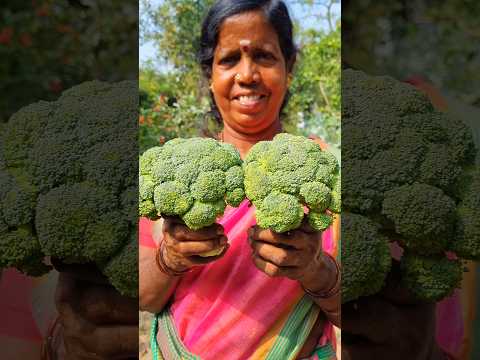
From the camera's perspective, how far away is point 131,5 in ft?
5.74

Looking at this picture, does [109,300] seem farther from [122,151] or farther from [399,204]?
[399,204]

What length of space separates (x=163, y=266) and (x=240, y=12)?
629 millimetres

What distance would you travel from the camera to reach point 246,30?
1.63 meters

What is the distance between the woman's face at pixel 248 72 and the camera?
1.63m

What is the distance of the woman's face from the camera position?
163 centimetres

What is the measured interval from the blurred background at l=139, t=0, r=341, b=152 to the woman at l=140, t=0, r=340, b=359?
19.9 inches

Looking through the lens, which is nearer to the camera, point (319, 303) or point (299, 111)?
point (319, 303)

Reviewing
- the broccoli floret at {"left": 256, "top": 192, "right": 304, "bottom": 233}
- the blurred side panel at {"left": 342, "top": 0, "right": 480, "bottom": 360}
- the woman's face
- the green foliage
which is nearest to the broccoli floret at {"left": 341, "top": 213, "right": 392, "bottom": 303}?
the blurred side panel at {"left": 342, "top": 0, "right": 480, "bottom": 360}

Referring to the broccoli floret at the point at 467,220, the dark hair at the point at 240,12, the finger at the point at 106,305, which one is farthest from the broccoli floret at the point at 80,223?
the broccoli floret at the point at 467,220

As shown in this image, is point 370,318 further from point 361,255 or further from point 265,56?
point 265,56

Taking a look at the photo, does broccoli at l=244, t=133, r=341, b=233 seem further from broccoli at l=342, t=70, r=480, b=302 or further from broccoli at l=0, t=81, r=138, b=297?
broccoli at l=0, t=81, r=138, b=297

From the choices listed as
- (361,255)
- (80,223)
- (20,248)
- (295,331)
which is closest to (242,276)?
(295,331)

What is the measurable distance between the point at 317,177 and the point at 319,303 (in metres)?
0.33

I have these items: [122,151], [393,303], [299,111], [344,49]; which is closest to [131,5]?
[122,151]
